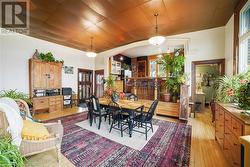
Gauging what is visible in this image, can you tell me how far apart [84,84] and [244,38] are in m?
7.14

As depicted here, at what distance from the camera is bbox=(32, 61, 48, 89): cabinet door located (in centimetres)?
488

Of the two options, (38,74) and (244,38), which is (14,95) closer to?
(38,74)

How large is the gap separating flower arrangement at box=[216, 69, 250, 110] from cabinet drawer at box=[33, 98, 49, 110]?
5.98m

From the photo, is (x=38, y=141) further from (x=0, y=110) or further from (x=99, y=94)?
(x=99, y=94)

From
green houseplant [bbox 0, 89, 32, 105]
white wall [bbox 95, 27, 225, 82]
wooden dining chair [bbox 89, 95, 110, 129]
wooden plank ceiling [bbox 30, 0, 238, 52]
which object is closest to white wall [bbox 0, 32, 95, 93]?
wooden plank ceiling [bbox 30, 0, 238, 52]

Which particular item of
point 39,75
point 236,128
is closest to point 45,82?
point 39,75

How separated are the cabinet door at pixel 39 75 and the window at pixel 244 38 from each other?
6572mm

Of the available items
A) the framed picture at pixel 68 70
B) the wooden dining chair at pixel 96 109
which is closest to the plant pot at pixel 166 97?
the wooden dining chair at pixel 96 109

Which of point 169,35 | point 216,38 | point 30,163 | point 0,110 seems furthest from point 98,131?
point 216,38

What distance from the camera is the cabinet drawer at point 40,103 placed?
4.82 m

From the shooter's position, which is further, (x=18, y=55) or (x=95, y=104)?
(x=18, y=55)

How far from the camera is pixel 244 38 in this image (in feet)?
9.44

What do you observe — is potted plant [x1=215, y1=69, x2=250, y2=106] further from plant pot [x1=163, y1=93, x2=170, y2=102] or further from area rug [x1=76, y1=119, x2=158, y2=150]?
plant pot [x1=163, y1=93, x2=170, y2=102]

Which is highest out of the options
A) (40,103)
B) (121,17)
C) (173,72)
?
(121,17)
